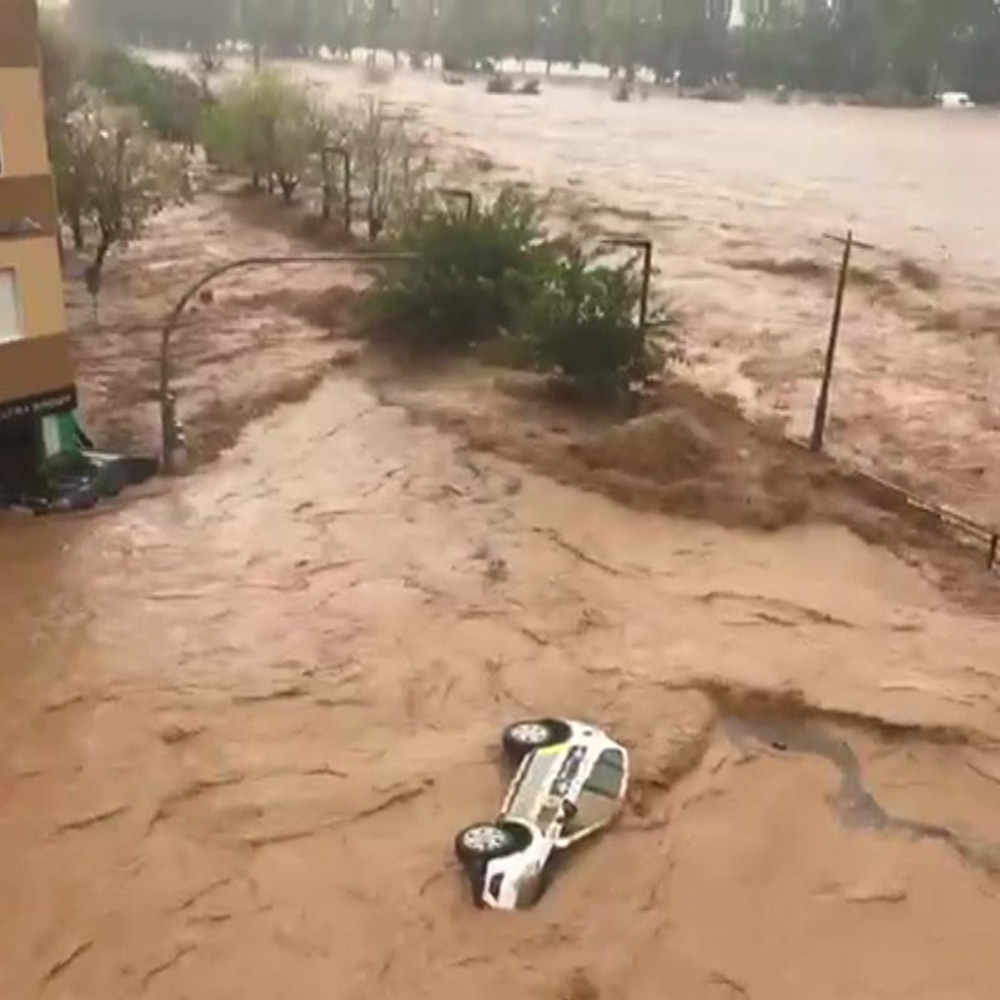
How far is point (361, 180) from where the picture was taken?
824 inches

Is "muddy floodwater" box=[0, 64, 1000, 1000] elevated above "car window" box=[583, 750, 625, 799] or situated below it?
below

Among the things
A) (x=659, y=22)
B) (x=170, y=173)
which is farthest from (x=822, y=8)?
(x=170, y=173)

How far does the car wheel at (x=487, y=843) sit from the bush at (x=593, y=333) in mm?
6016

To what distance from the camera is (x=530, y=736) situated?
708 cm

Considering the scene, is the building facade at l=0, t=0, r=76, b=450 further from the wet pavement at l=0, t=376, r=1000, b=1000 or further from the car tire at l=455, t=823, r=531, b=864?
the car tire at l=455, t=823, r=531, b=864

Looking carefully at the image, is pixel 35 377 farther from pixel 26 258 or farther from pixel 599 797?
pixel 599 797

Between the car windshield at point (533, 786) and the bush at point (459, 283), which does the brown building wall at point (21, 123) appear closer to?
the bush at point (459, 283)

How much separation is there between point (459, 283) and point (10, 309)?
16.4 feet

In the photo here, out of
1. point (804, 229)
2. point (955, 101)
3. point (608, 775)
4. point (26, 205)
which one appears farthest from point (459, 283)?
point (955, 101)

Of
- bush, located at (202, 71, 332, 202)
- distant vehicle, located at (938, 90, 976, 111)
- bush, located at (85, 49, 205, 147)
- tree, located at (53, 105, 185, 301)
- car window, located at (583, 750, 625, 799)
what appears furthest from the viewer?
distant vehicle, located at (938, 90, 976, 111)

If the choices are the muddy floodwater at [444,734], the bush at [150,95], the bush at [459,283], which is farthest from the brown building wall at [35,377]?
the bush at [150,95]

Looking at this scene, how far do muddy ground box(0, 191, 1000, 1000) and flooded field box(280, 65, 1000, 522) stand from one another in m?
1.91

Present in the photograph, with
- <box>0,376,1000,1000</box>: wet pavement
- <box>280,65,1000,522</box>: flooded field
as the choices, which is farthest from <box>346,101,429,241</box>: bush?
<box>0,376,1000,1000</box>: wet pavement

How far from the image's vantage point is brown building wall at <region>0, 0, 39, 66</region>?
8977 millimetres
